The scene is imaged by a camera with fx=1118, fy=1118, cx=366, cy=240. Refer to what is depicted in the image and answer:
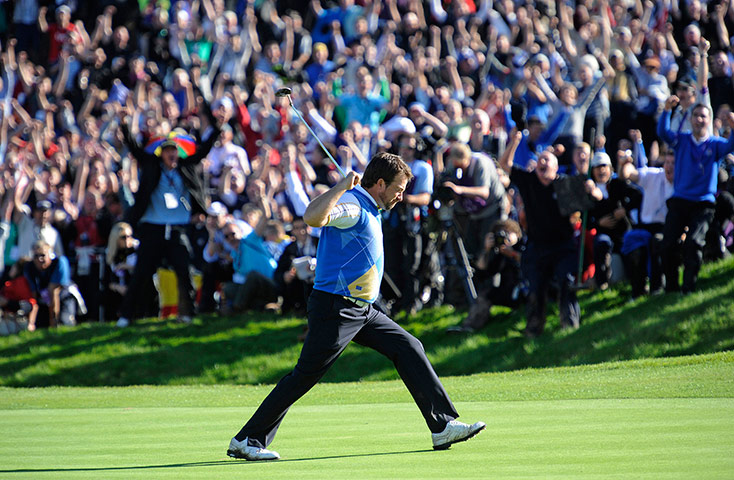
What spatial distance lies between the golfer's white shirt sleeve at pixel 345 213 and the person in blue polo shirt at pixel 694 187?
7440 millimetres

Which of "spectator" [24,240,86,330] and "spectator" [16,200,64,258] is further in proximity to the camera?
"spectator" [16,200,64,258]

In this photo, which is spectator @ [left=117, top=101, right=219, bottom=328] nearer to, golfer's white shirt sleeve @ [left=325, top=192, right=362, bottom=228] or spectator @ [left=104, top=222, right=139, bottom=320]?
spectator @ [left=104, top=222, right=139, bottom=320]

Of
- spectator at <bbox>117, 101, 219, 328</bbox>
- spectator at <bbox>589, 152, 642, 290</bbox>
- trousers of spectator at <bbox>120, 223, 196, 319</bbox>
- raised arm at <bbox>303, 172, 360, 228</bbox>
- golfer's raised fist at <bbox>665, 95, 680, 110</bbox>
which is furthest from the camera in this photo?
trousers of spectator at <bbox>120, 223, 196, 319</bbox>

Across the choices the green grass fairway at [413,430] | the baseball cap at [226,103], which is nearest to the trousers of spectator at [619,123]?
the green grass fairway at [413,430]

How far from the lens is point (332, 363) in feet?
A: 23.2

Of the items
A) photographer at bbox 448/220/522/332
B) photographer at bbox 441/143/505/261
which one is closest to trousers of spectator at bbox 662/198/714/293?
photographer at bbox 448/220/522/332

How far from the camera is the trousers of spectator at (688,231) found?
43.8ft

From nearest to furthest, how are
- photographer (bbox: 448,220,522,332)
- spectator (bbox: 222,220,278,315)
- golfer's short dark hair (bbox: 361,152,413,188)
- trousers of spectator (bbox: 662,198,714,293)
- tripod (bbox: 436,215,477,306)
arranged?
1. golfer's short dark hair (bbox: 361,152,413,188)
2. trousers of spectator (bbox: 662,198,714,293)
3. photographer (bbox: 448,220,522,332)
4. tripod (bbox: 436,215,477,306)
5. spectator (bbox: 222,220,278,315)

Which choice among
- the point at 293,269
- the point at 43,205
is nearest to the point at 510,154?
the point at 293,269

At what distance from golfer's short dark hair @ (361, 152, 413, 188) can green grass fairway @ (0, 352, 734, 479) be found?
5.61 ft

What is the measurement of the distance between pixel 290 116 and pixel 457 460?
13270mm

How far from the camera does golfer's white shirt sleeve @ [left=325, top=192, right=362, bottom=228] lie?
681cm

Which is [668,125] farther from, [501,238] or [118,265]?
[118,265]

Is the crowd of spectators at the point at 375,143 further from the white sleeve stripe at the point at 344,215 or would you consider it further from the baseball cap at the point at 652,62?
the white sleeve stripe at the point at 344,215
